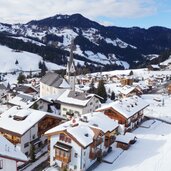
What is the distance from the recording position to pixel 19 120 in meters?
43.8

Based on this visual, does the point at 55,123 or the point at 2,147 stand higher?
the point at 2,147

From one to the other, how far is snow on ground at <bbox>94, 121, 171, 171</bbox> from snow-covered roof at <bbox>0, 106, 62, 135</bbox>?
40.7ft

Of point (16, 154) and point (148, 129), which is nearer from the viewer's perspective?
point (16, 154)

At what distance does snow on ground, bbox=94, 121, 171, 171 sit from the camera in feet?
125

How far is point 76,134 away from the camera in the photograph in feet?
123

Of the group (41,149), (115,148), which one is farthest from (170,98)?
(41,149)

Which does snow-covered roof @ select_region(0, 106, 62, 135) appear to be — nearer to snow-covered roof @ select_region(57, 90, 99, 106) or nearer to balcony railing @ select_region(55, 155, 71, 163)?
balcony railing @ select_region(55, 155, 71, 163)

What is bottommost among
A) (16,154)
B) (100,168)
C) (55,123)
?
(100,168)

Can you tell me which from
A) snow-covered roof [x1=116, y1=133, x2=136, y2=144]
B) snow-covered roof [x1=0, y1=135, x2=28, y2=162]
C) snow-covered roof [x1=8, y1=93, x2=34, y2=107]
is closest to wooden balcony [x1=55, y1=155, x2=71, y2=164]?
snow-covered roof [x1=116, y1=133, x2=136, y2=144]

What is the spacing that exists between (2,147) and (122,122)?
30159 mm

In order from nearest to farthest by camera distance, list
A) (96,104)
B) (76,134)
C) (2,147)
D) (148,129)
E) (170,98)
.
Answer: (2,147) → (76,134) → (148,129) → (96,104) → (170,98)

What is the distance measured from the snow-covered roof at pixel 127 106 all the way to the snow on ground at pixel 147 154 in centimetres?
413

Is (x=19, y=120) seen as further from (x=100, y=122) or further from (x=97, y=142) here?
(x=97, y=142)

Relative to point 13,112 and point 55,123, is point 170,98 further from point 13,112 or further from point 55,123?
point 13,112
